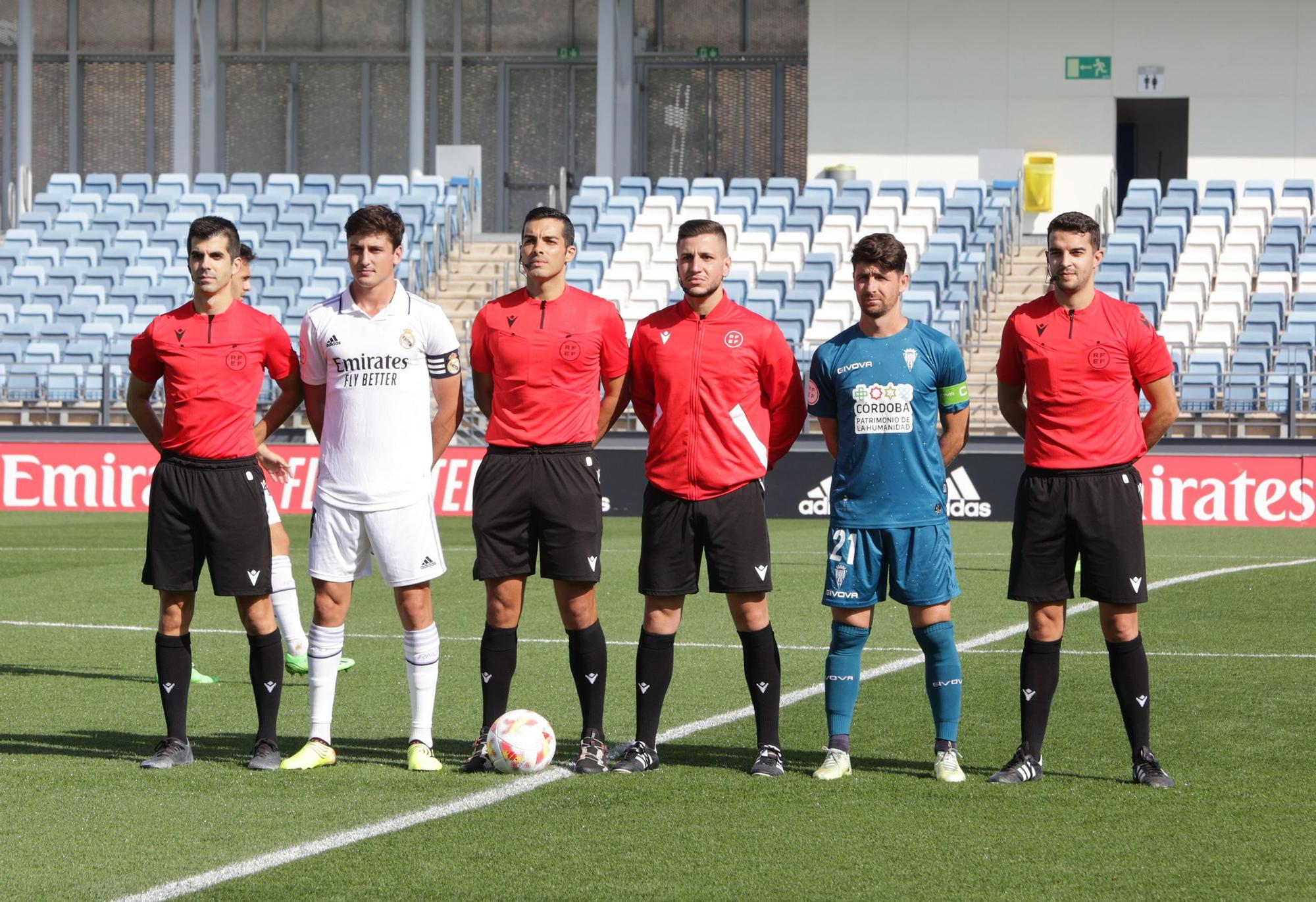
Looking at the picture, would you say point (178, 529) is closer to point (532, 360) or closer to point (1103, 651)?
point (532, 360)

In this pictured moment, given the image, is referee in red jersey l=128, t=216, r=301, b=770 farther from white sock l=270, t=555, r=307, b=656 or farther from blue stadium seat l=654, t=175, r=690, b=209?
blue stadium seat l=654, t=175, r=690, b=209

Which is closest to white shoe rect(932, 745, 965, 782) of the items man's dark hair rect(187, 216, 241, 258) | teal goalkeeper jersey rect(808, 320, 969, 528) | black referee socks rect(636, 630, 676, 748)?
teal goalkeeper jersey rect(808, 320, 969, 528)

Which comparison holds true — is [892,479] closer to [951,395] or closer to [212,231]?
[951,395]

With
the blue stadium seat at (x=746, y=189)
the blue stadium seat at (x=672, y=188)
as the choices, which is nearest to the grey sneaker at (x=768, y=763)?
the blue stadium seat at (x=746, y=189)

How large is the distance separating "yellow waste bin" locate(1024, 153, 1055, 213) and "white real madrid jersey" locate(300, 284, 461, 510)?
22.5 metres

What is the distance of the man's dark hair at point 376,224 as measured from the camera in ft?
21.5

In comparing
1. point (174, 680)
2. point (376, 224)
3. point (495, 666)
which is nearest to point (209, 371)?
point (376, 224)

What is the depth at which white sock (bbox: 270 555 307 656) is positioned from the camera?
8977mm

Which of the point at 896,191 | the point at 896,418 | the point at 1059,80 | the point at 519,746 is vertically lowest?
the point at 519,746

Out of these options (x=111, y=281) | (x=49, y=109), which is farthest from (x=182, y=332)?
(x=49, y=109)

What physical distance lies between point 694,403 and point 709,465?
0.76ft

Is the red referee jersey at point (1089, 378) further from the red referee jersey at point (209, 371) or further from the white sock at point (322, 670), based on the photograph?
the red referee jersey at point (209, 371)

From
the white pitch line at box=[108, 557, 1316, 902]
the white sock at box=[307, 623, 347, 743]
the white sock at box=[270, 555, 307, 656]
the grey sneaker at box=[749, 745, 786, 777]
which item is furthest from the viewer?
the white sock at box=[270, 555, 307, 656]

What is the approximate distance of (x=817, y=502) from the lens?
19.7 metres
